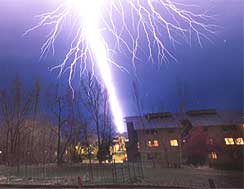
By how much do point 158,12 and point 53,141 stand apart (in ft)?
24.2

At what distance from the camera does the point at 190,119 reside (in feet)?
24.1

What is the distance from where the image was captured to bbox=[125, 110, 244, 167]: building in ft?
18.9

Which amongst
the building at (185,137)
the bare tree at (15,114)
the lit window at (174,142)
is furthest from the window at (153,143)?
the bare tree at (15,114)

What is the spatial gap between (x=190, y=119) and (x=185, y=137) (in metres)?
0.53

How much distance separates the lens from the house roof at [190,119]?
20.2 feet

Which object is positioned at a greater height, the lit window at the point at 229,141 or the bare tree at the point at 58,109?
the bare tree at the point at 58,109

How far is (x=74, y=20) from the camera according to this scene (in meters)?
3.23

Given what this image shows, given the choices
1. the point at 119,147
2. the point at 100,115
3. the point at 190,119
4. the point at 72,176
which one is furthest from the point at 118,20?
the point at 119,147

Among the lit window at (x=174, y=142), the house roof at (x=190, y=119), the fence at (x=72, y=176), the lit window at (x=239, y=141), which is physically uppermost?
the house roof at (x=190, y=119)

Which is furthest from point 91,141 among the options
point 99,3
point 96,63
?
point 99,3

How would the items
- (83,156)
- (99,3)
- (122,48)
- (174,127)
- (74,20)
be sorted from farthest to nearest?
(83,156) → (174,127) → (122,48) → (74,20) → (99,3)

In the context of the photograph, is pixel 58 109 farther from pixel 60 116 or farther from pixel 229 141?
pixel 229 141

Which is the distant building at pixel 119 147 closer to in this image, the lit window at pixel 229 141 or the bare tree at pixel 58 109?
the bare tree at pixel 58 109

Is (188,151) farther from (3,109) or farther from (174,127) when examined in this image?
(3,109)
